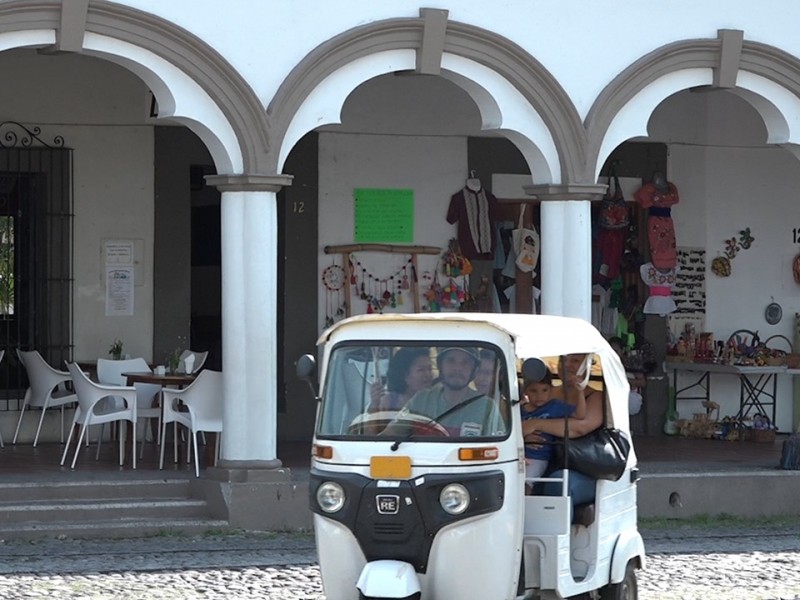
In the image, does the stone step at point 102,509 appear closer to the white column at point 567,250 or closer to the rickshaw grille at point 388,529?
the white column at point 567,250

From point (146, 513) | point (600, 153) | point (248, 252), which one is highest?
point (600, 153)

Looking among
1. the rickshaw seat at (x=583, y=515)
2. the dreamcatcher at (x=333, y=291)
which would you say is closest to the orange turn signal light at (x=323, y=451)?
the rickshaw seat at (x=583, y=515)

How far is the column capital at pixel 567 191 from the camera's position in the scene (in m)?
13.1

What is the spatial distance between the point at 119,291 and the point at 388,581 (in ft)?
26.4

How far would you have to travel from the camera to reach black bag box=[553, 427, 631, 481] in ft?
27.2

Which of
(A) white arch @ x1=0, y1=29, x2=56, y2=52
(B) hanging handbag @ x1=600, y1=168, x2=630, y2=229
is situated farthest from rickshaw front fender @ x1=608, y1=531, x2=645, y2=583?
(B) hanging handbag @ x1=600, y1=168, x2=630, y2=229

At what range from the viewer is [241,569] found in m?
10.8

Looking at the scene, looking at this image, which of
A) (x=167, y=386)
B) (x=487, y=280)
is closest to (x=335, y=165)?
(x=487, y=280)

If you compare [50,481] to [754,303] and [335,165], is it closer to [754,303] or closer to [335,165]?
[335,165]

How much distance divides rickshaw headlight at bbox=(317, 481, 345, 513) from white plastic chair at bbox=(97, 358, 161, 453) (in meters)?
6.00

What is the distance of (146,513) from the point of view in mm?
12188

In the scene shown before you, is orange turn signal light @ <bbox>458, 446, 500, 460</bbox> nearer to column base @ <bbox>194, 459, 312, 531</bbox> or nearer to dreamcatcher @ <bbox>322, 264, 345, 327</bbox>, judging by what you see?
column base @ <bbox>194, 459, 312, 531</bbox>

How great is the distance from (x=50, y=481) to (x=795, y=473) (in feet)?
20.8

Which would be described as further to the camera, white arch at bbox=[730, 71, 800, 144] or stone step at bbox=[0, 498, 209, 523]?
white arch at bbox=[730, 71, 800, 144]
